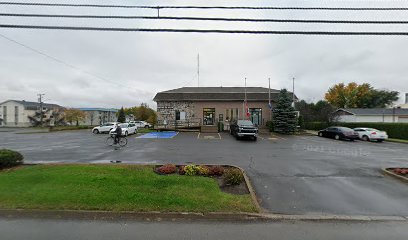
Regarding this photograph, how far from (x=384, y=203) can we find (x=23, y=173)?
36.7 feet

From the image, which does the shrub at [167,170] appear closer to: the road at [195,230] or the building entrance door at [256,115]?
the road at [195,230]

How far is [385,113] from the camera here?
46.0m

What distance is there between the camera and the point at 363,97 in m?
68.4

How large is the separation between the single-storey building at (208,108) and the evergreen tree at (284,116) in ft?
12.1

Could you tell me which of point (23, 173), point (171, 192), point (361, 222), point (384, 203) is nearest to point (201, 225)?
point (171, 192)

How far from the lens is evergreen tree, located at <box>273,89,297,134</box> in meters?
31.8

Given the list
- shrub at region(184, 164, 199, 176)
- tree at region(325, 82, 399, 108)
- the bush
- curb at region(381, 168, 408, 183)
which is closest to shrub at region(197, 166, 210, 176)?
shrub at region(184, 164, 199, 176)

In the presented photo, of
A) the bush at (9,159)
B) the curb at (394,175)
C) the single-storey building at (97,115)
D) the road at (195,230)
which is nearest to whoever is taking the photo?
the road at (195,230)

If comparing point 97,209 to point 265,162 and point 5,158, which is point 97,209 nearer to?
point 5,158

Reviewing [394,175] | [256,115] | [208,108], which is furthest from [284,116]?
[394,175]

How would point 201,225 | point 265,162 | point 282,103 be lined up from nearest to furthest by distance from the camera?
1. point 201,225
2. point 265,162
3. point 282,103

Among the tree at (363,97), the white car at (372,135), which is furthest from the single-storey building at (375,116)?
the tree at (363,97)

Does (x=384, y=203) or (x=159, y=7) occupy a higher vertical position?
(x=159, y=7)

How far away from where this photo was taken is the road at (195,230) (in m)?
4.57
